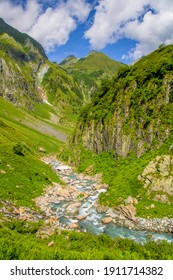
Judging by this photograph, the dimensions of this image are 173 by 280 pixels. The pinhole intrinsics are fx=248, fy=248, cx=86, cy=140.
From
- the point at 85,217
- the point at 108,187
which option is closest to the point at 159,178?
the point at 108,187

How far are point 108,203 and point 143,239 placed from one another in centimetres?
1154

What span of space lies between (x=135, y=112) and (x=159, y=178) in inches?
955

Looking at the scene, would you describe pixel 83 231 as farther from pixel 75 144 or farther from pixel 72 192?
pixel 75 144

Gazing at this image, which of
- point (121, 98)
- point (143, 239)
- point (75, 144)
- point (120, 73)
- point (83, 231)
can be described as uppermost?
point (120, 73)

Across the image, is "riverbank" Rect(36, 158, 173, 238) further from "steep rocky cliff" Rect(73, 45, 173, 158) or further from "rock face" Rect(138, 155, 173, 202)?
"steep rocky cliff" Rect(73, 45, 173, 158)

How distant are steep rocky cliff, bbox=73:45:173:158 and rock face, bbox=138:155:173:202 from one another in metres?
8.29

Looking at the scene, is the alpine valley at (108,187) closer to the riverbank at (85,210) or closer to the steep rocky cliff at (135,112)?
the riverbank at (85,210)

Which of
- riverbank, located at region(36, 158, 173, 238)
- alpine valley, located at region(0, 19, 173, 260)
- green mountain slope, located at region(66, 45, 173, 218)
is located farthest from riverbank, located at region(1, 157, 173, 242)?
green mountain slope, located at region(66, 45, 173, 218)

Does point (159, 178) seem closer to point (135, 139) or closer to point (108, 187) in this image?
point (108, 187)

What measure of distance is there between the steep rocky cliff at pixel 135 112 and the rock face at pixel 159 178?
27.2 ft

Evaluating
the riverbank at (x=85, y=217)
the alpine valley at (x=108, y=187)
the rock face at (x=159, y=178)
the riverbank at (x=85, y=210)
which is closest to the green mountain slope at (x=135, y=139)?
the rock face at (x=159, y=178)

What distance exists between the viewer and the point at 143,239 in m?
38.5

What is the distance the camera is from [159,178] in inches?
1939

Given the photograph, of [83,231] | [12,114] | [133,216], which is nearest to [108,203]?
[133,216]
